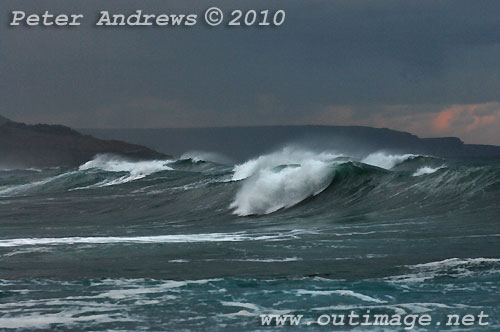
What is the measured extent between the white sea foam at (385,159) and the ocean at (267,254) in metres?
11.2

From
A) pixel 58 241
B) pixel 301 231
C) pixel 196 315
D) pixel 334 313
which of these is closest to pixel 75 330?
pixel 196 315

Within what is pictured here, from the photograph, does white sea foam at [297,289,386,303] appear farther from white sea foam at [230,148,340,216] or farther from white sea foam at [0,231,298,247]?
white sea foam at [230,148,340,216]

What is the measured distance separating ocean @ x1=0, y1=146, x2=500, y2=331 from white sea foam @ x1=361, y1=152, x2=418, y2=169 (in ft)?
36.8

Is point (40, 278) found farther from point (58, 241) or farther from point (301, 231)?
point (301, 231)

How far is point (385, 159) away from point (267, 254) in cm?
2855

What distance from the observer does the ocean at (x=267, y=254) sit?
9.62 metres

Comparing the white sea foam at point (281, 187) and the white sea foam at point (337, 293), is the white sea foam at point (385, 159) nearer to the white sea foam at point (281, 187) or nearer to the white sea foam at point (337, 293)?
the white sea foam at point (281, 187)

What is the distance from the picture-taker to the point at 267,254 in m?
14.3

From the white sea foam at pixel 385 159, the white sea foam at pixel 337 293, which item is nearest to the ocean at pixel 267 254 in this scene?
the white sea foam at pixel 337 293

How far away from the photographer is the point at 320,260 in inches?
531

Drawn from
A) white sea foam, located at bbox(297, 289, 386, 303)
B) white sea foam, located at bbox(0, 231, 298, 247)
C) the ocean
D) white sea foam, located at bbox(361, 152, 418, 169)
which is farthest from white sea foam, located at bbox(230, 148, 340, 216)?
white sea foam, located at bbox(297, 289, 386, 303)

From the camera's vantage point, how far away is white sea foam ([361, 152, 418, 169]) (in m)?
40.3

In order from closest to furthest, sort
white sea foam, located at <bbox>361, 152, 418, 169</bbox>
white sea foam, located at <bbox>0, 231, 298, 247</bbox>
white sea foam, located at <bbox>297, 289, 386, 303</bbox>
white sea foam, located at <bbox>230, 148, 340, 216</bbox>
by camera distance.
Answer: white sea foam, located at <bbox>297, 289, 386, 303</bbox> < white sea foam, located at <bbox>0, 231, 298, 247</bbox> < white sea foam, located at <bbox>230, 148, 340, 216</bbox> < white sea foam, located at <bbox>361, 152, 418, 169</bbox>

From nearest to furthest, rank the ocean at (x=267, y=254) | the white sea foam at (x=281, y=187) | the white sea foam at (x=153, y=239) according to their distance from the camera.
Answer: the ocean at (x=267, y=254) → the white sea foam at (x=153, y=239) → the white sea foam at (x=281, y=187)
